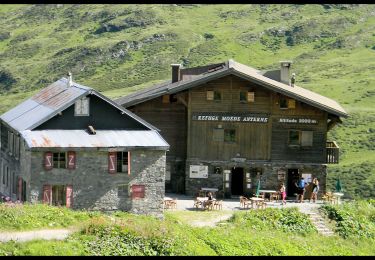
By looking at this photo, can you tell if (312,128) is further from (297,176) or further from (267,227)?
(267,227)

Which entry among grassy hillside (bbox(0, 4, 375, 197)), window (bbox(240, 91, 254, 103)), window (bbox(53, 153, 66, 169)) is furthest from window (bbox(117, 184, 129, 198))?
grassy hillside (bbox(0, 4, 375, 197))

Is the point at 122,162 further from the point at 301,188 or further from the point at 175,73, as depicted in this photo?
the point at 175,73

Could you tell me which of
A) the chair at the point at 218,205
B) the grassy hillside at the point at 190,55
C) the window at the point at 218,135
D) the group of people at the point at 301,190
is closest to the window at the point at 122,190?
the chair at the point at 218,205

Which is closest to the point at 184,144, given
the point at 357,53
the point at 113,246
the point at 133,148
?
the point at 133,148

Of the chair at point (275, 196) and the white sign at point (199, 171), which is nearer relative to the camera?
the chair at point (275, 196)

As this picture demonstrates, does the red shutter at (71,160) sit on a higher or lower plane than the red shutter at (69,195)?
higher

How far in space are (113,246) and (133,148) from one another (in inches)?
494

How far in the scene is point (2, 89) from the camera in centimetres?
18075

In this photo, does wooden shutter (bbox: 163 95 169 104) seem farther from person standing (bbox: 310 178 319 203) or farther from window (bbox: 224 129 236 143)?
person standing (bbox: 310 178 319 203)

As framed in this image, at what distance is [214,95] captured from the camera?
48.3 m

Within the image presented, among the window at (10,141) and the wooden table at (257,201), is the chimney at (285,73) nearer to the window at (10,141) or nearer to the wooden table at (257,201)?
the wooden table at (257,201)

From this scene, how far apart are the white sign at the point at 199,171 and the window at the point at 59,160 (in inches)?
483

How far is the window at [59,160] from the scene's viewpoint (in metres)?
37.9

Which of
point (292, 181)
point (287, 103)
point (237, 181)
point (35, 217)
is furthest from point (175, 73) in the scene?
point (35, 217)
